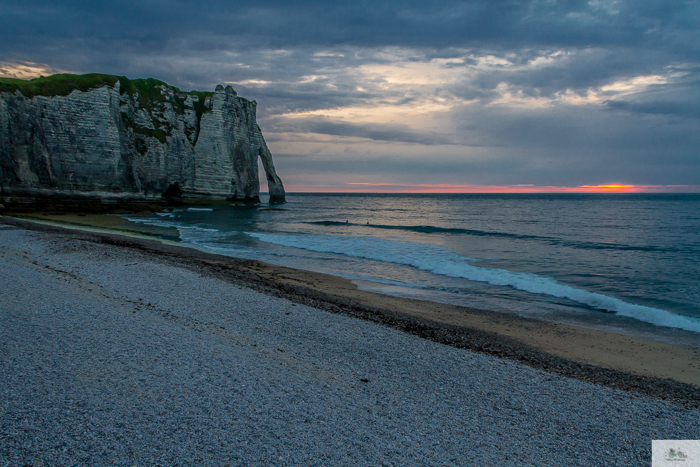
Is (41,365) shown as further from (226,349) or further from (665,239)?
(665,239)

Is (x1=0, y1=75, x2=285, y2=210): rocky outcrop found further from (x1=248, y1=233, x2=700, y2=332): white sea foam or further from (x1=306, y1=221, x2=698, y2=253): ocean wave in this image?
(x1=306, y1=221, x2=698, y2=253): ocean wave

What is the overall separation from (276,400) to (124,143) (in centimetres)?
4500

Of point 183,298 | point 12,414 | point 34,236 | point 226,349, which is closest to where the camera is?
point 12,414

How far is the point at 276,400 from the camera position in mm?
4309

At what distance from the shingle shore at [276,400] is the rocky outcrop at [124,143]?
34.8m

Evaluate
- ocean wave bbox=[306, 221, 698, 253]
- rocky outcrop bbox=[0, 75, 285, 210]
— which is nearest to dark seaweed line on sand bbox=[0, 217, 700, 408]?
ocean wave bbox=[306, 221, 698, 253]

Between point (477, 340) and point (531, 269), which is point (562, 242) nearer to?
point (531, 269)

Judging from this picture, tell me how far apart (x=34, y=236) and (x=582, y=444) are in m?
21.2

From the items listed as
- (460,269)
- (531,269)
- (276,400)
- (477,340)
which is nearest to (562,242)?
(531,269)

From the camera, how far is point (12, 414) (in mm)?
3596

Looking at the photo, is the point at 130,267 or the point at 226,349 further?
the point at 130,267

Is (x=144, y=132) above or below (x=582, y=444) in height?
above

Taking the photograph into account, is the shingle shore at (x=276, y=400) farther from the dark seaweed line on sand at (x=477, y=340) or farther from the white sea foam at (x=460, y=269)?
the white sea foam at (x=460, y=269)

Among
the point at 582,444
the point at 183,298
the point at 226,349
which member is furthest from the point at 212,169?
the point at 582,444
